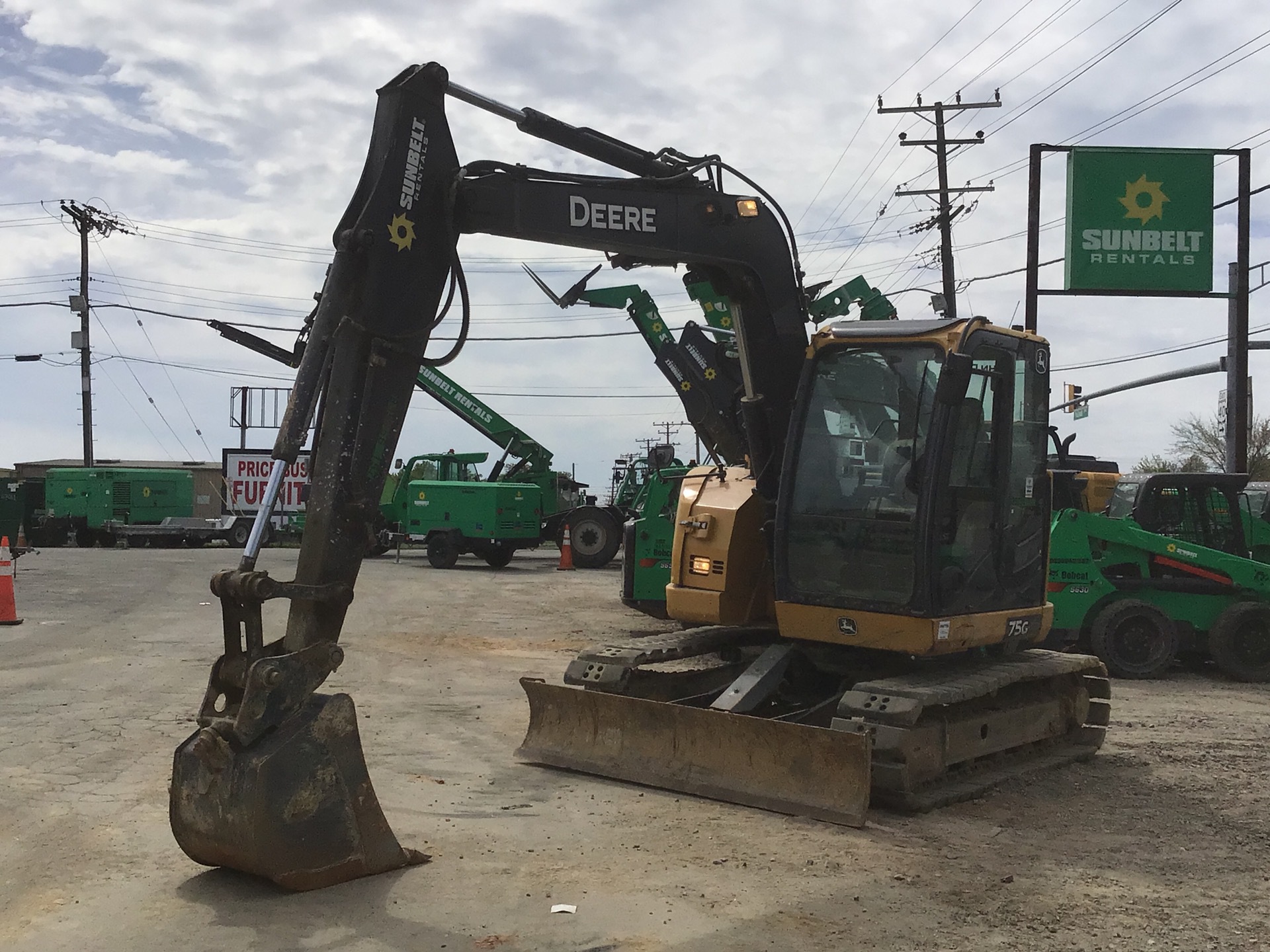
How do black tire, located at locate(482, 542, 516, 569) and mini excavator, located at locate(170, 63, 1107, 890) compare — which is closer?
mini excavator, located at locate(170, 63, 1107, 890)

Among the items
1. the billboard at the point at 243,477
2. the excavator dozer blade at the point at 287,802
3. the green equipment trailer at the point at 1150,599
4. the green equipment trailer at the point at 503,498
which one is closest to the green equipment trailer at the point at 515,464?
the green equipment trailer at the point at 503,498

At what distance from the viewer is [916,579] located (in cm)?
695

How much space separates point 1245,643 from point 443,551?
1654 centimetres

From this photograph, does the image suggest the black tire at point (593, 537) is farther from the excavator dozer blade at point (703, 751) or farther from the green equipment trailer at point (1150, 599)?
the excavator dozer blade at point (703, 751)

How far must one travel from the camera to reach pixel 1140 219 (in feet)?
68.1

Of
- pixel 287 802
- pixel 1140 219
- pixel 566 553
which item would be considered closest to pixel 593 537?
pixel 566 553

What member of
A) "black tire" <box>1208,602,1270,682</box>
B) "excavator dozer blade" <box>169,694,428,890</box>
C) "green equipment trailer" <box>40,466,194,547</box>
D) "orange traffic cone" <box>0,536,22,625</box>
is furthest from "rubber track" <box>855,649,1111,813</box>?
"green equipment trailer" <box>40,466,194,547</box>

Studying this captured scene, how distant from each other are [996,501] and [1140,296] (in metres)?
15.5

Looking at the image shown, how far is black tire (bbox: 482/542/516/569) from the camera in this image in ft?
84.8

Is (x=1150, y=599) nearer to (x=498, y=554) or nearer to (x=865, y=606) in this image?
(x=865, y=606)

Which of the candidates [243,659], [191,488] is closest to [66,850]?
[243,659]

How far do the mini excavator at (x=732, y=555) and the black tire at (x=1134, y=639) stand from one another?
4.02 metres

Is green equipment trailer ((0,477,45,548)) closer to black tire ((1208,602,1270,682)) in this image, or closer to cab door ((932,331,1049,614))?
black tire ((1208,602,1270,682))

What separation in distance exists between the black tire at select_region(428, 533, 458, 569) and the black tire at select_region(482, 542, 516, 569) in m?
0.77
